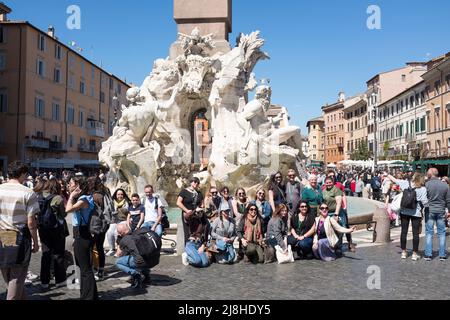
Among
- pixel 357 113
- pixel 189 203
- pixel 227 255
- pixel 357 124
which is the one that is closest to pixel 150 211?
pixel 189 203

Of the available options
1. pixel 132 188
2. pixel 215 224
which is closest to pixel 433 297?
pixel 215 224

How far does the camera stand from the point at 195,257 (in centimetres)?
710

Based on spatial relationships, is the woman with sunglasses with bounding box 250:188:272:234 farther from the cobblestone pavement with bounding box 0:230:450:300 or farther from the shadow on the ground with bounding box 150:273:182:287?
the shadow on the ground with bounding box 150:273:182:287

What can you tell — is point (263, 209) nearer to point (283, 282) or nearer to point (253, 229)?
point (253, 229)

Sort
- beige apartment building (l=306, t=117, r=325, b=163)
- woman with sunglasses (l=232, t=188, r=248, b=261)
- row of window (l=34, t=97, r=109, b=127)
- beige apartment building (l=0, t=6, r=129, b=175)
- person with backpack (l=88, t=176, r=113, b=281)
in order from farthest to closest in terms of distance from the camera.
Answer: beige apartment building (l=306, t=117, r=325, b=163), row of window (l=34, t=97, r=109, b=127), beige apartment building (l=0, t=6, r=129, b=175), woman with sunglasses (l=232, t=188, r=248, b=261), person with backpack (l=88, t=176, r=113, b=281)

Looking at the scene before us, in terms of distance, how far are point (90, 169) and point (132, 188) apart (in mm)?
27325

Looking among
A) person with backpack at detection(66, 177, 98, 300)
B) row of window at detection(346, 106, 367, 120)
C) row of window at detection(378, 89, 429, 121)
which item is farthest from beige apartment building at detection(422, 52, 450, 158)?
person with backpack at detection(66, 177, 98, 300)

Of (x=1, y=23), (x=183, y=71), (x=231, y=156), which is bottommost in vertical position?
(x=231, y=156)

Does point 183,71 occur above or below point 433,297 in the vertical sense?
above

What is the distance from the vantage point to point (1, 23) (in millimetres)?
35344

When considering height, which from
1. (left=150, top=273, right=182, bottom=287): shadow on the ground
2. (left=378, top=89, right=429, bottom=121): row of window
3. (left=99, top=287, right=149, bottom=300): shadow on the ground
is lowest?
(left=99, top=287, right=149, bottom=300): shadow on the ground

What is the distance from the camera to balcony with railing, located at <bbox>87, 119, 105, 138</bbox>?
46500 mm
